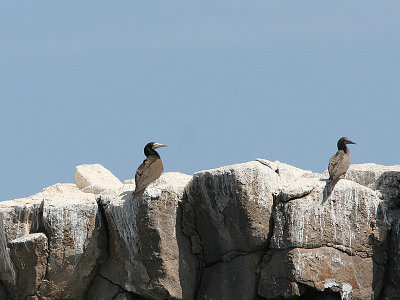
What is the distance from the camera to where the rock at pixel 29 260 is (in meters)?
21.6

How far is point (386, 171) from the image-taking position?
2144cm

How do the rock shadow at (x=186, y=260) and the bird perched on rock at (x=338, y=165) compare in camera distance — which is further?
the rock shadow at (x=186, y=260)

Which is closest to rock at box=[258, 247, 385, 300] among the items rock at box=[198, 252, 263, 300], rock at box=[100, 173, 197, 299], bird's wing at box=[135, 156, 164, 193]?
rock at box=[198, 252, 263, 300]

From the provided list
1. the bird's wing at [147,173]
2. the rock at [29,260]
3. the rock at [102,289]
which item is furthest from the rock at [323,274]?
the rock at [29,260]

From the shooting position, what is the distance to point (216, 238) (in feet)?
70.2

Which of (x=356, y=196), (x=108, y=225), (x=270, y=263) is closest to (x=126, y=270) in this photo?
(x=108, y=225)

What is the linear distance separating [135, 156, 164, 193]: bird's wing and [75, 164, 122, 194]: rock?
6.52 ft

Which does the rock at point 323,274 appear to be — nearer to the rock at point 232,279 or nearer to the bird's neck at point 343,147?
the rock at point 232,279

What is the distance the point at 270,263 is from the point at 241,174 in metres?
1.72

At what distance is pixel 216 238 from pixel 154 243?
3.87ft

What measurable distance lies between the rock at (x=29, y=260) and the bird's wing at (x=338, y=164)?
18.4 feet

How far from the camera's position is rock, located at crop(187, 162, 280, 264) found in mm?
20781

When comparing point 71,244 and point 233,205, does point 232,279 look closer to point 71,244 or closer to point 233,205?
point 233,205

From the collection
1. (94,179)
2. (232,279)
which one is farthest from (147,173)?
(94,179)
